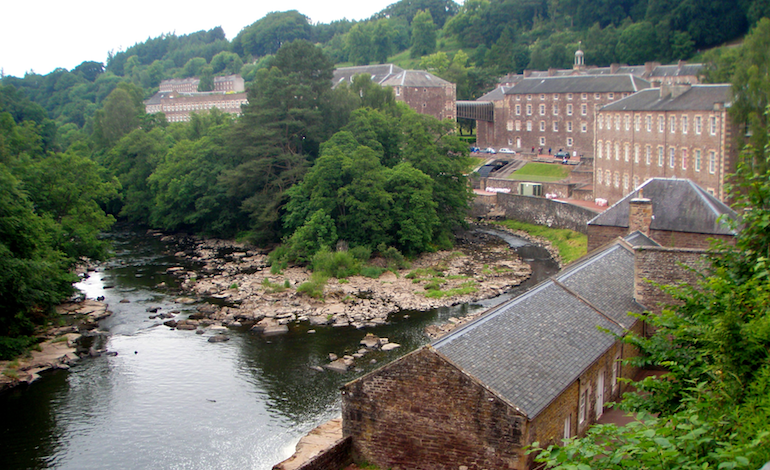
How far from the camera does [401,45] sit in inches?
5694

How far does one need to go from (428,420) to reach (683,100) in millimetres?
38869

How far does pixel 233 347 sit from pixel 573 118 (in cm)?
5483

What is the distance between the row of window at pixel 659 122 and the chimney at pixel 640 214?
1952cm

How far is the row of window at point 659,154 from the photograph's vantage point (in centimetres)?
4338

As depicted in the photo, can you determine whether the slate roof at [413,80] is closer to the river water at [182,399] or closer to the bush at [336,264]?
the bush at [336,264]

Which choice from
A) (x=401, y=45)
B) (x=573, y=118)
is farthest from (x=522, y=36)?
(x=573, y=118)

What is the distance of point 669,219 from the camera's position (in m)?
28.4

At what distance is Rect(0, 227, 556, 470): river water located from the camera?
20062 millimetres

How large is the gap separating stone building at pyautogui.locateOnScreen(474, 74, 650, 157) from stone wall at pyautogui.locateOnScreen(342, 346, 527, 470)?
58518 mm

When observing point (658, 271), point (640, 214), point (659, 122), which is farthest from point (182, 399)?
point (659, 122)

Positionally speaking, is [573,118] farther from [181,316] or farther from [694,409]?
[694,409]

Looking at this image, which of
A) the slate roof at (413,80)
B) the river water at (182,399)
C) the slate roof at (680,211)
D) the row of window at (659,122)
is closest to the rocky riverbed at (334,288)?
→ the river water at (182,399)

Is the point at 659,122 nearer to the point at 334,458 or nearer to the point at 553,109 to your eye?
the point at 553,109

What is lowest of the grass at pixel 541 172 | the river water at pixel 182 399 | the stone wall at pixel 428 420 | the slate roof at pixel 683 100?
the river water at pixel 182 399
